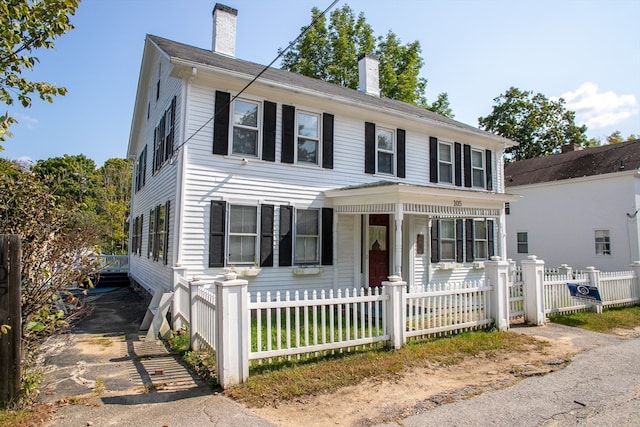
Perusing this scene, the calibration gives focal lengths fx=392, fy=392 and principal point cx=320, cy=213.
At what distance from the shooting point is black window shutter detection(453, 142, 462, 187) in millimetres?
12867

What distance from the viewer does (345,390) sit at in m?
4.63

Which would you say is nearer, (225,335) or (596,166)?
(225,335)

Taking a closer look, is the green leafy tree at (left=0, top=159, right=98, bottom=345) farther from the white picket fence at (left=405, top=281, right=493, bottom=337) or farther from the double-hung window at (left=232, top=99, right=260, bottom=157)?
the double-hung window at (left=232, top=99, right=260, bottom=157)

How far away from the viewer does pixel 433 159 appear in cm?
1233

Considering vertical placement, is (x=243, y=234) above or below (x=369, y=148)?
below

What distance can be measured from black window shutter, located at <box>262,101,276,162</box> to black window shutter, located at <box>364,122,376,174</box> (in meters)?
2.86

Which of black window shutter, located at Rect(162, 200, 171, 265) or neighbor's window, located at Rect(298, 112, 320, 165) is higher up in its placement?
neighbor's window, located at Rect(298, 112, 320, 165)

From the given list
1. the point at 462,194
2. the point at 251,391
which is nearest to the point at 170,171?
the point at 251,391

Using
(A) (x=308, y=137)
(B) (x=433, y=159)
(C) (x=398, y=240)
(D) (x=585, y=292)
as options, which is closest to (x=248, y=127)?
(A) (x=308, y=137)

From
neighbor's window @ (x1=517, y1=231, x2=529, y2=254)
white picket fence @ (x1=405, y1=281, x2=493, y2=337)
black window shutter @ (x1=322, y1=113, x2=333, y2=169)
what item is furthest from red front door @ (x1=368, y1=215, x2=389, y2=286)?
neighbor's window @ (x1=517, y1=231, x2=529, y2=254)

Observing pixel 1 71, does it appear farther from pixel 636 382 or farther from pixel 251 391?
pixel 636 382

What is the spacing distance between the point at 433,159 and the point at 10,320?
36.4 ft

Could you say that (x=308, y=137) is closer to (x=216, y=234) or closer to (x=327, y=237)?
(x=327, y=237)

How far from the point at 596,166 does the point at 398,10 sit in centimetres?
1726
